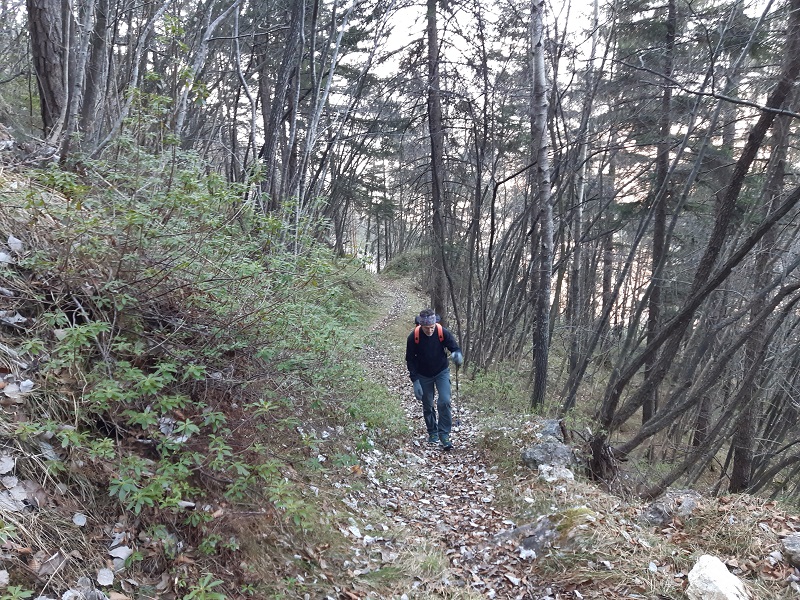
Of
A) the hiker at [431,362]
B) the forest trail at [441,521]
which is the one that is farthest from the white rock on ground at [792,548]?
the hiker at [431,362]

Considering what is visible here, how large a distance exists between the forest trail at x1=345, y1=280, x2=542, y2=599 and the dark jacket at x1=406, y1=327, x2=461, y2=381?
1.16 m

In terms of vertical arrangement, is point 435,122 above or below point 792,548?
above

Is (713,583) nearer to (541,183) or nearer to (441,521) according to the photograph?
(441,521)

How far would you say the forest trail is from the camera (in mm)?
3633

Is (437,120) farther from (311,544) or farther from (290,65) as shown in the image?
(311,544)

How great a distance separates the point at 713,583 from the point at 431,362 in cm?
395

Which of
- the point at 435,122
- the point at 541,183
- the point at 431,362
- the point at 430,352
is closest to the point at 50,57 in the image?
the point at 430,352

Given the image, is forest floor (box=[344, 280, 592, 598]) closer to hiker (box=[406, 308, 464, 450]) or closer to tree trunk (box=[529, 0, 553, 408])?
hiker (box=[406, 308, 464, 450])

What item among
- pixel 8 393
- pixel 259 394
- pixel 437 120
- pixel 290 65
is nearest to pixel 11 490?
pixel 8 393

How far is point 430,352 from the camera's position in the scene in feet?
21.2

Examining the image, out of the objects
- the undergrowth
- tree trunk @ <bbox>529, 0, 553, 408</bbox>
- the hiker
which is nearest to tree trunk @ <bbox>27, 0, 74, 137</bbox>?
the undergrowth

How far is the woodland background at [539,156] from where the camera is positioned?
428cm

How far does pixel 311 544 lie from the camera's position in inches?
135

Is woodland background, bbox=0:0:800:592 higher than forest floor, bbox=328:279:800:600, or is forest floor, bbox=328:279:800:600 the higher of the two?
woodland background, bbox=0:0:800:592
